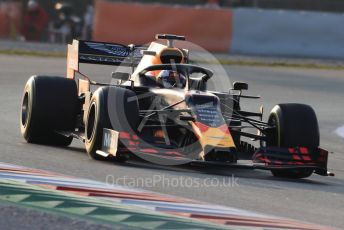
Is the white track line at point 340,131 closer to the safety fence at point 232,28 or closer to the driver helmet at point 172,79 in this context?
the driver helmet at point 172,79

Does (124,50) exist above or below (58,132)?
above

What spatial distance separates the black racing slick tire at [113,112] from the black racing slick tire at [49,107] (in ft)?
3.59

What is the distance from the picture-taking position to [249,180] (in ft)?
30.4

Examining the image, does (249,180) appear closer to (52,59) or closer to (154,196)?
(154,196)

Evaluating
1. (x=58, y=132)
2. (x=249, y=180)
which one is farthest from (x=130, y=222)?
(x=58, y=132)

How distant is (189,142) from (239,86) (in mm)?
1403

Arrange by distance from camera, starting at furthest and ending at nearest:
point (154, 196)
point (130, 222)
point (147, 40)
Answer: point (147, 40) < point (154, 196) < point (130, 222)

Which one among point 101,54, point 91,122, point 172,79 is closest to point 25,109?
point 101,54

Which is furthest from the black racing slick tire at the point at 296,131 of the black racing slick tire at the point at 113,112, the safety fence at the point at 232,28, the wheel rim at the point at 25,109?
the safety fence at the point at 232,28

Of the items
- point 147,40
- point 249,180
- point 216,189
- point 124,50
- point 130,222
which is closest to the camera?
point 130,222

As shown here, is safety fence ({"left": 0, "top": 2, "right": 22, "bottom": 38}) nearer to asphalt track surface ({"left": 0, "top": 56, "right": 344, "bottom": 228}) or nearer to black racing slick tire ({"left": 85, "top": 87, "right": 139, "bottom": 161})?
asphalt track surface ({"left": 0, "top": 56, "right": 344, "bottom": 228})

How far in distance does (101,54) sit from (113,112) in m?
2.75

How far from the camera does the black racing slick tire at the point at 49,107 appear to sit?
1084 centimetres

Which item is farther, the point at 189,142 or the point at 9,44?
the point at 9,44
